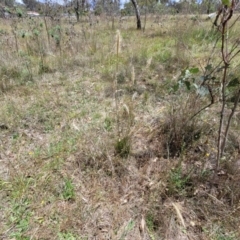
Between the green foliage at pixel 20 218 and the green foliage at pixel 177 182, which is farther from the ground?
the green foliage at pixel 177 182

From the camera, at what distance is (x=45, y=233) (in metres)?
1.13

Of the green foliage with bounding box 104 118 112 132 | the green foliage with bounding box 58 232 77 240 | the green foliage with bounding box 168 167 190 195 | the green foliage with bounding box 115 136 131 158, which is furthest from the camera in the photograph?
the green foliage with bounding box 104 118 112 132

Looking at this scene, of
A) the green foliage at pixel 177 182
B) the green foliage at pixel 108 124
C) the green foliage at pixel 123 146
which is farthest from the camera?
the green foliage at pixel 108 124

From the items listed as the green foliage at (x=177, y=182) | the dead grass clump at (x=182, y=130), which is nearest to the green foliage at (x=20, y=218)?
the green foliage at (x=177, y=182)

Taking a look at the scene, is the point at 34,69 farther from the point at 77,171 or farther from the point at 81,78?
the point at 77,171

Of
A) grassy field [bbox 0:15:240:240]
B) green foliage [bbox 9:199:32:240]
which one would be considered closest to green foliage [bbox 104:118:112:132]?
grassy field [bbox 0:15:240:240]

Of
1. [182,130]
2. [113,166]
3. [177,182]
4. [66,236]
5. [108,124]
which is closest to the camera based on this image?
[66,236]

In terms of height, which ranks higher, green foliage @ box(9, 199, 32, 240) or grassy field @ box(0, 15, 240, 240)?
grassy field @ box(0, 15, 240, 240)

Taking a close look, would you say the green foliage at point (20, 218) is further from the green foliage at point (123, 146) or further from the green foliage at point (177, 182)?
the green foliage at point (177, 182)

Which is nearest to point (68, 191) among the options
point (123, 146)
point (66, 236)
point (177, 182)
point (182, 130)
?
point (66, 236)

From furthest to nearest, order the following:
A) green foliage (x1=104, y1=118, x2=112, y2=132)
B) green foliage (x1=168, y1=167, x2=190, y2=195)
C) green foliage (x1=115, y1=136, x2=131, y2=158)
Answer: green foliage (x1=104, y1=118, x2=112, y2=132)
green foliage (x1=115, y1=136, x2=131, y2=158)
green foliage (x1=168, y1=167, x2=190, y2=195)

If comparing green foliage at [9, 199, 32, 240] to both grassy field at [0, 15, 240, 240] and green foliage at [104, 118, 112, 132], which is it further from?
green foliage at [104, 118, 112, 132]

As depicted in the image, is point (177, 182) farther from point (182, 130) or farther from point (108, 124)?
point (108, 124)

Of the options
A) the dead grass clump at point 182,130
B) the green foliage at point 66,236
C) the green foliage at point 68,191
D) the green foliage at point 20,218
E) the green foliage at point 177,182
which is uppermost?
the dead grass clump at point 182,130
